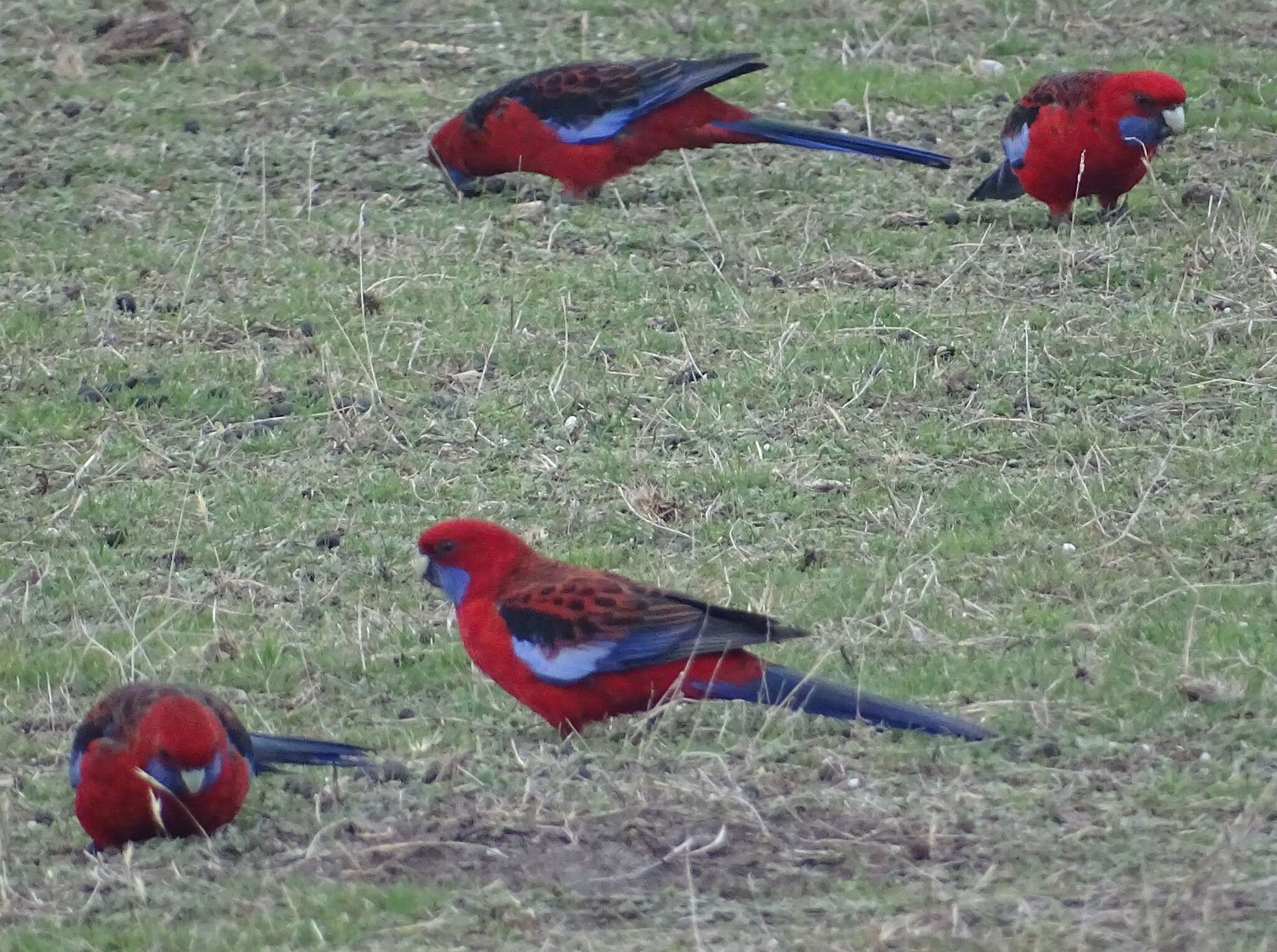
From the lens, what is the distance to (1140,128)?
25.8 feet

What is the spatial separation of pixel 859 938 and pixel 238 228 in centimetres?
592

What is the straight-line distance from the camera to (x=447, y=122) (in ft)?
30.3

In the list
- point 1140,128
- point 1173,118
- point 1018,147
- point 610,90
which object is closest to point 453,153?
point 610,90

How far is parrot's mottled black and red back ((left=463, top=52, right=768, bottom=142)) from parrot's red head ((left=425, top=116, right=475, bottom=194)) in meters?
0.10

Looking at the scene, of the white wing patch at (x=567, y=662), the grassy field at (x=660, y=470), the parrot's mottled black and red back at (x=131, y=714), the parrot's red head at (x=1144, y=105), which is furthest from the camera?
the parrot's red head at (x=1144, y=105)

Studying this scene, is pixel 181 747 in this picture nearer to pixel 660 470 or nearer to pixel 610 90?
pixel 660 470

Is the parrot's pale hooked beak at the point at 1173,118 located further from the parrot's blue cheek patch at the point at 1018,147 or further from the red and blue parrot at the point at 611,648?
the red and blue parrot at the point at 611,648

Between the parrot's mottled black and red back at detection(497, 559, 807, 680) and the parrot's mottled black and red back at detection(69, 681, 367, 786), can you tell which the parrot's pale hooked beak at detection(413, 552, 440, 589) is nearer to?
the parrot's mottled black and red back at detection(497, 559, 807, 680)

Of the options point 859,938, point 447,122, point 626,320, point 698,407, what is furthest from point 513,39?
point 859,938

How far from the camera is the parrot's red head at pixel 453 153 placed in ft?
29.9

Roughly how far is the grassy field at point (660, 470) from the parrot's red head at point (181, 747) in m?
0.17

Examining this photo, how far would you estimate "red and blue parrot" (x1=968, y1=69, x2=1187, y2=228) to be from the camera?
7.86 m

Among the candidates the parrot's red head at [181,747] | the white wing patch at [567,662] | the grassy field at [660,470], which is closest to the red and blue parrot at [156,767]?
the parrot's red head at [181,747]

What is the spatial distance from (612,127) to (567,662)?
4.54 m
